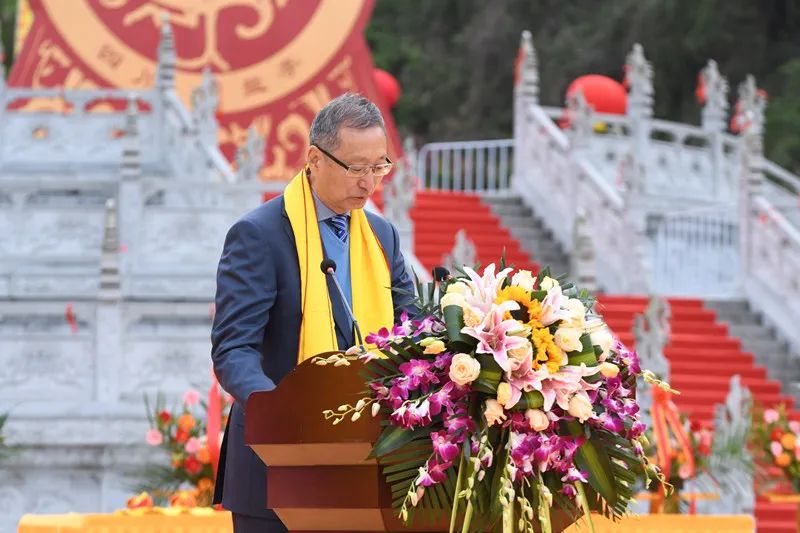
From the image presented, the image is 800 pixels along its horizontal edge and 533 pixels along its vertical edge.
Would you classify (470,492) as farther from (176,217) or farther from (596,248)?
(596,248)

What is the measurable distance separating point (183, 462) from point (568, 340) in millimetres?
5500

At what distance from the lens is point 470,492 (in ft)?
11.0

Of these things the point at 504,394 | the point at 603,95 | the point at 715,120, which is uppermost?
the point at 603,95

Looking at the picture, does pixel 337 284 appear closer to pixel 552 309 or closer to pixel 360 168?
pixel 360 168

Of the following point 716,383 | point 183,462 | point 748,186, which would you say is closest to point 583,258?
point 716,383

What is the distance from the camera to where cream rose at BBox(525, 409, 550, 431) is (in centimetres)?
343

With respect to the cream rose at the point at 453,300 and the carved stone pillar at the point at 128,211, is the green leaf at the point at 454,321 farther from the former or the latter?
the carved stone pillar at the point at 128,211

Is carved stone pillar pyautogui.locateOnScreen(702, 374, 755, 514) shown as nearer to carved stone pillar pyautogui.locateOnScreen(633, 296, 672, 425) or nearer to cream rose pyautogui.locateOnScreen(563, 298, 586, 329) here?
carved stone pillar pyautogui.locateOnScreen(633, 296, 672, 425)

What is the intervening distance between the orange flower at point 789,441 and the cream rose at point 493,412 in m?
6.35

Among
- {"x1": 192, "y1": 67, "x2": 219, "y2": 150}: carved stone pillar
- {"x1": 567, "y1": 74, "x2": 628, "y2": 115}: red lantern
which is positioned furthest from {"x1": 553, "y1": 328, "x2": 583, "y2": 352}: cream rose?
{"x1": 567, "y1": 74, "x2": 628, "y2": 115}: red lantern

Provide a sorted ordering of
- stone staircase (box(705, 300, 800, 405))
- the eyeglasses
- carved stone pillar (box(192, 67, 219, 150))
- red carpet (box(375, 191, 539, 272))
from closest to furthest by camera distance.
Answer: the eyeglasses → stone staircase (box(705, 300, 800, 405)) → carved stone pillar (box(192, 67, 219, 150)) → red carpet (box(375, 191, 539, 272))

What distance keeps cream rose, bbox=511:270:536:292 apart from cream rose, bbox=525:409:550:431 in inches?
11.1

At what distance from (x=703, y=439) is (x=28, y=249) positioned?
638 cm

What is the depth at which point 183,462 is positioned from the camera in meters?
8.76
